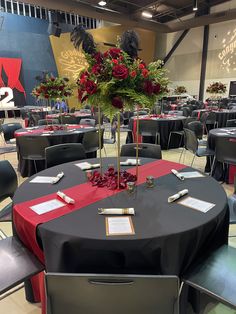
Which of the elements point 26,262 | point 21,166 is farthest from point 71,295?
point 21,166

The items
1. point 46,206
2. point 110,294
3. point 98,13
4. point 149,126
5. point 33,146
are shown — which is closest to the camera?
point 110,294

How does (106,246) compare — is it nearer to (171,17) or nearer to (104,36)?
(104,36)

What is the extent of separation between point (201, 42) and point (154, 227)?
49.8ft

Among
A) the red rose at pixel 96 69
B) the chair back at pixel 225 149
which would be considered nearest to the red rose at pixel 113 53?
the red rose at pixel 96 69

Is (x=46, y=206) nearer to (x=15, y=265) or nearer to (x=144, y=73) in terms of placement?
(x=15, y=265)

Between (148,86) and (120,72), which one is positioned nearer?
(120,72)

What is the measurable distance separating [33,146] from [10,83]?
12.0 m

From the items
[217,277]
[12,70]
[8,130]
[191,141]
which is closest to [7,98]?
[12,70]

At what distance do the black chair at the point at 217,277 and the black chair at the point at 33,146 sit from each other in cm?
288

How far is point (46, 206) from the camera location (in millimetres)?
1462

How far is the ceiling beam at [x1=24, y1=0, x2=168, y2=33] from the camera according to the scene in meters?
9.47

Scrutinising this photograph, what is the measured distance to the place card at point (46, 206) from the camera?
1405mm

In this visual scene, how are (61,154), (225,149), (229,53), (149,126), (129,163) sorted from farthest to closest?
(229,53) → (149,126) → (225,149) → (61,154) → (129,163)

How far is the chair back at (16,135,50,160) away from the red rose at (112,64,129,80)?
99.1 inches
